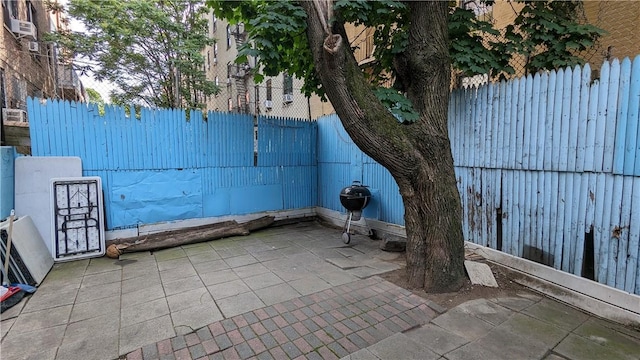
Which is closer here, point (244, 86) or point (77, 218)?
point (77, 218)

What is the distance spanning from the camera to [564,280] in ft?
10.1

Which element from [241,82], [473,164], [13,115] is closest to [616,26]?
[473,164]

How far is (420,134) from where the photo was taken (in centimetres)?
335

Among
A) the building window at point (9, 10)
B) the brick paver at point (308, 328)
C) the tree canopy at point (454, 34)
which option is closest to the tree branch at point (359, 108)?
the tree canopy at point (454, 34)

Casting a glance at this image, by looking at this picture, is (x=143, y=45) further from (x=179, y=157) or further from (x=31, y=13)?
(x=179, y=157)

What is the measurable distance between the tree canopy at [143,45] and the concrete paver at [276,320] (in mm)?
6283

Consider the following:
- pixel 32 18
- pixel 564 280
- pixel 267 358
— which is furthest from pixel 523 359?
pixel 32 18

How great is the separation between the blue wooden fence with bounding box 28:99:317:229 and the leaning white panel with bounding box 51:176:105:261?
22 cm

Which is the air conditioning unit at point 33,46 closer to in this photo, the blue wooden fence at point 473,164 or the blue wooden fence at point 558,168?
the blue wooden fence at point 473,164

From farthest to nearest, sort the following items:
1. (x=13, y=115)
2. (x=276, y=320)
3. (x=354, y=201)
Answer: (x=354, y=201), (x=13, y=115), (x=276, y=320)

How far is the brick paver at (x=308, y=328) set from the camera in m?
2.35

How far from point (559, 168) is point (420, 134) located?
4.93 ft

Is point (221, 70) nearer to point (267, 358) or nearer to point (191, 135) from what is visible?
point (191, 135)

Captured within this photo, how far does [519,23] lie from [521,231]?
9.48ft
